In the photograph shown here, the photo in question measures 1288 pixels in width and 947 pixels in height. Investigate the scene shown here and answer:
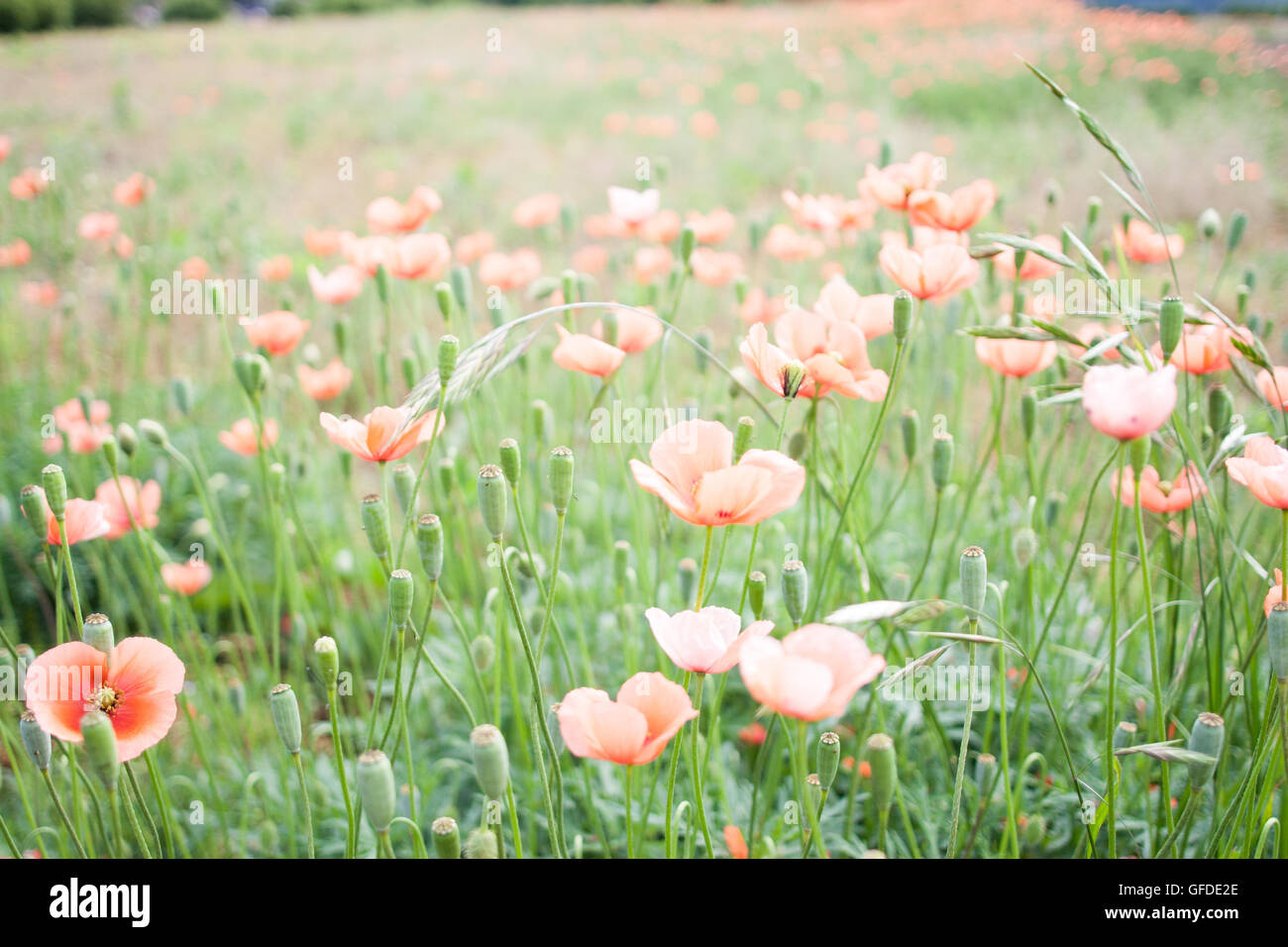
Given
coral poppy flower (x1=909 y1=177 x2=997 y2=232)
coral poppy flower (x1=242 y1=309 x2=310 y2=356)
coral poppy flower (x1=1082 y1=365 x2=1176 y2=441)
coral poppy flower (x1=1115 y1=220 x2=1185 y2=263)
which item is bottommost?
coral poppy flower (x1=242 y1=309 x2=310 y2=356)

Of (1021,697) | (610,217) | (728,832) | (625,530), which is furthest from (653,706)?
(610,217)

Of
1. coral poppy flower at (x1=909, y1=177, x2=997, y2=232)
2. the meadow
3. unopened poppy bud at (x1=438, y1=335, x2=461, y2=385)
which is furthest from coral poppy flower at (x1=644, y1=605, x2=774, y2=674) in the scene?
coral poppy flower at (x1=909, y1=177, x2=997, y2=232)

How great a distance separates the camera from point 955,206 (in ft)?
2.75

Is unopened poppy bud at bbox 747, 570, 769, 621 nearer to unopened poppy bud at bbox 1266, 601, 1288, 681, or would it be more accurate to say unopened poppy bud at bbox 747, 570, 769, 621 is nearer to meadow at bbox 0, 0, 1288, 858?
meadow at bbox 0, 0, 1288, 858

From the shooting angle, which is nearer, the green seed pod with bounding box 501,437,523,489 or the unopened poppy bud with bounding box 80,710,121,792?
the unopened poppy bud with bounding box 80,710,121,792

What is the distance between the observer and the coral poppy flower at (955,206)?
2.70 feet

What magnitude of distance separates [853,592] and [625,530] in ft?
1.60

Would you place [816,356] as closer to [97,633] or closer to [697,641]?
[697,641]

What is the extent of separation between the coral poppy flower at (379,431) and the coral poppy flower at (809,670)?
10.8 inches

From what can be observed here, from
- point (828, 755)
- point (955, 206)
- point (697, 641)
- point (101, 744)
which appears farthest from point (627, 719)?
point (955, 206)

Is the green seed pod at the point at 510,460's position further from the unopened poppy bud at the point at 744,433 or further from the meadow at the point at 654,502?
the unopened poppy bud at the point at 744,433


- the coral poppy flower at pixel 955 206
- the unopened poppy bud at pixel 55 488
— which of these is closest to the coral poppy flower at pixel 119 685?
the unopened poppy bud at pixel 55 488

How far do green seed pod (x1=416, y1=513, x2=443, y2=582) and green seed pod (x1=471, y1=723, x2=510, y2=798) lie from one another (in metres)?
0.13

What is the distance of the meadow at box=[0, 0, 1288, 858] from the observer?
0.58m
